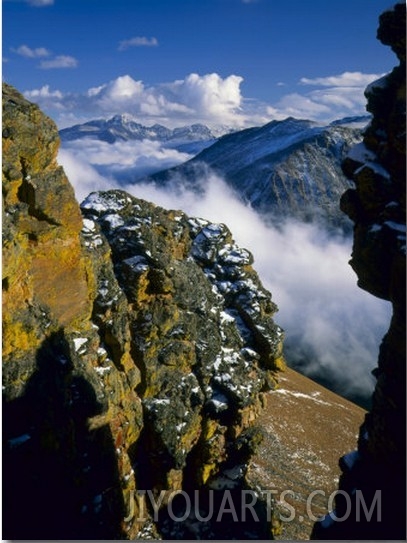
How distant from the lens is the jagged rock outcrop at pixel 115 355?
30094 millimetres

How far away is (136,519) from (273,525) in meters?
15.6

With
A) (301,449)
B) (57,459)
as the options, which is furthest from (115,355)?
(301,449)

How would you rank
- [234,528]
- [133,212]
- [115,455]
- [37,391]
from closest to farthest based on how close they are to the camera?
[37,391]
[115,455]
[234,528]
[133,212]

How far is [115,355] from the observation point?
42188 mm

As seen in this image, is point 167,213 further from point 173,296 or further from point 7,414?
point 7,414

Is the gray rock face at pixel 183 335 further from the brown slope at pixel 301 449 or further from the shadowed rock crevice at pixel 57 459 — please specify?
the brown slope at pixel 301 449

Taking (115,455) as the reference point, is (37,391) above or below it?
above

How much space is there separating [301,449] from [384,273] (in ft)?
190

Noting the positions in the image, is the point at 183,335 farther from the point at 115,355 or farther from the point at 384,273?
the point at 384,273

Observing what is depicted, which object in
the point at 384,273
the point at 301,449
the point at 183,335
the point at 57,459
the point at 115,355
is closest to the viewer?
the point at 384,273

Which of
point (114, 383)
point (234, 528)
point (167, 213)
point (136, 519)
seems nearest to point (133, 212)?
point (167, 213)

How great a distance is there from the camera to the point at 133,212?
49688 mm

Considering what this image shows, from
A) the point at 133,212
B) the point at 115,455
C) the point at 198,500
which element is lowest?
the point at 198,500

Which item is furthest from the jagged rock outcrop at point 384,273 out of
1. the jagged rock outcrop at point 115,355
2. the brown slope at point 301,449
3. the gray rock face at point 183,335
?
the brown slope at point 301,449
